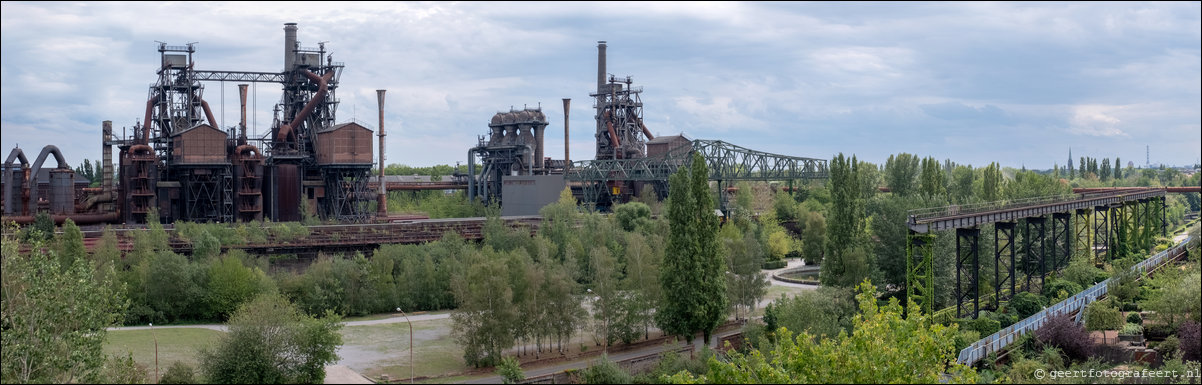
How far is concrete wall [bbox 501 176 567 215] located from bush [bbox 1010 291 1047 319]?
54017mm

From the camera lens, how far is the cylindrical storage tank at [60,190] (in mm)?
71625

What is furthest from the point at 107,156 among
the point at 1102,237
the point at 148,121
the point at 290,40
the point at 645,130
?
the point at 1102,237

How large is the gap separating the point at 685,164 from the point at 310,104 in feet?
111

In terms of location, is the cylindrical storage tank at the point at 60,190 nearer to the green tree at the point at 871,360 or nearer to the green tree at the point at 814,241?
the green tree at the point at 814,241

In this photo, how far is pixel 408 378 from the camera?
134 feet

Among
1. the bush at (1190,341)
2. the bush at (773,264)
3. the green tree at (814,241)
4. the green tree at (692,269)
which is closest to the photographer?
the bush at (1190,341)

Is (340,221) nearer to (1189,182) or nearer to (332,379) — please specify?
(332,379)

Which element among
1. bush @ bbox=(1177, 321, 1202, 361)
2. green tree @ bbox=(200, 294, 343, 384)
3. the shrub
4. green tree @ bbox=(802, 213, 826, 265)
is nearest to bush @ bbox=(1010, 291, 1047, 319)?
the shrub

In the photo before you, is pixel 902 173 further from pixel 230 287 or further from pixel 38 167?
pixel 38 167

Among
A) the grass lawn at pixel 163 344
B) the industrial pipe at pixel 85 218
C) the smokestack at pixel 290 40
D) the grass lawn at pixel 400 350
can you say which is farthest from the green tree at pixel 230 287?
the smokestack at pixel 290 40

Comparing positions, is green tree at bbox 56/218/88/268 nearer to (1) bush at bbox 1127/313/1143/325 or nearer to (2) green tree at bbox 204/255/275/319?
(2) green tree at bbox 204/255/275/319

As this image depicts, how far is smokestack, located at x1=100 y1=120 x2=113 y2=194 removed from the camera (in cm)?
7781

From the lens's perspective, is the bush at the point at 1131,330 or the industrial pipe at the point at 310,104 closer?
the bush at the point at 1131,330

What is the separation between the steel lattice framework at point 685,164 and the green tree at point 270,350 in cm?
5315
